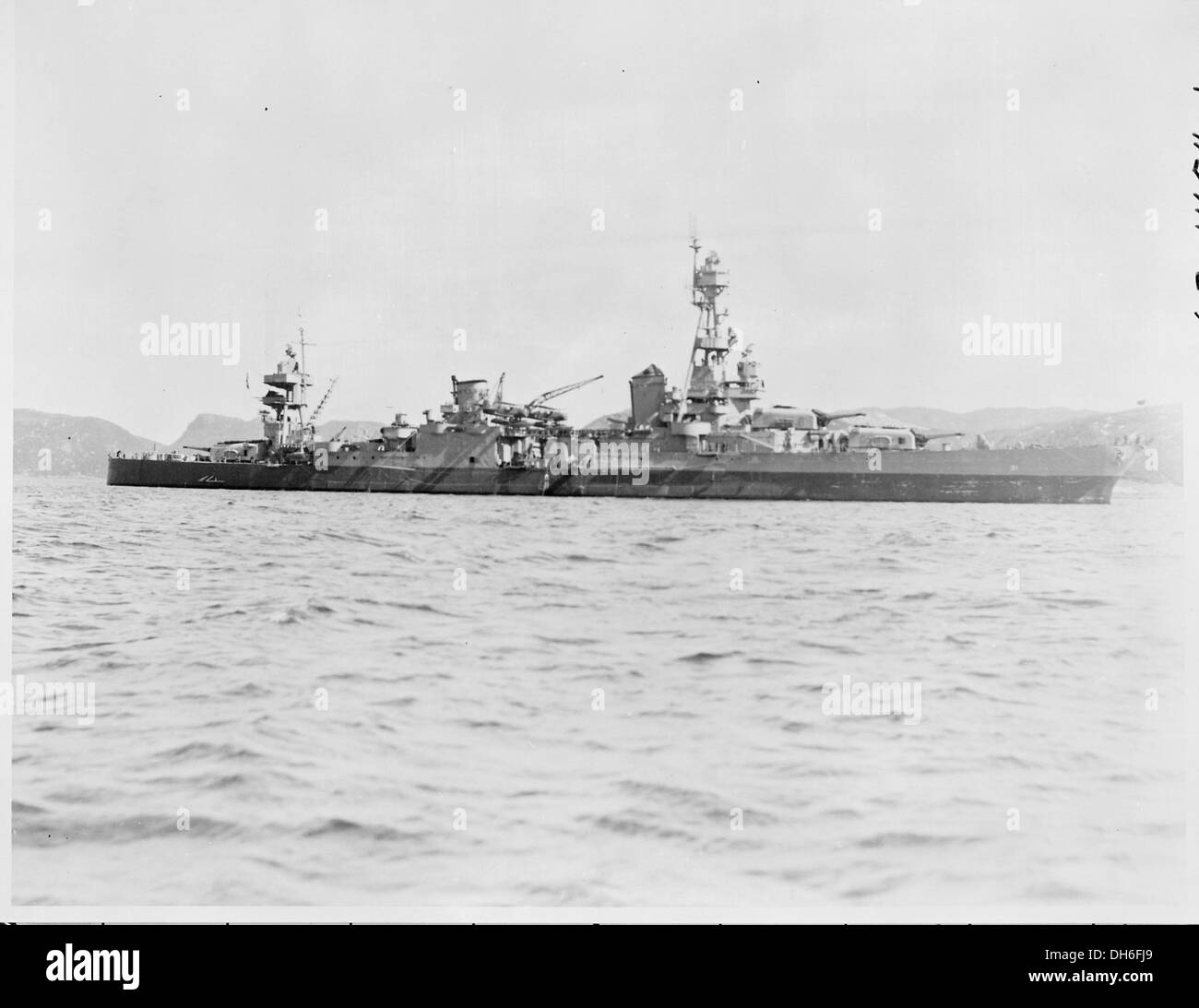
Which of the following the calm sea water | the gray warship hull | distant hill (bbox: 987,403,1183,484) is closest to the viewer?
the calm sea water

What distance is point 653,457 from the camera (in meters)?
35.2

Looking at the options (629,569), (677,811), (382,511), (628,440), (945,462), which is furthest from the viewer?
(628,440)

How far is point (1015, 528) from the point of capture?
17.6m

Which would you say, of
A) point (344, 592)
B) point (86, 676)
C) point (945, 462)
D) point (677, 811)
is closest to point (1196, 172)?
point (677, 811)

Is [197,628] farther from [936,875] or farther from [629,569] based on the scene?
[936,875]

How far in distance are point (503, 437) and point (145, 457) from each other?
16.9 metres

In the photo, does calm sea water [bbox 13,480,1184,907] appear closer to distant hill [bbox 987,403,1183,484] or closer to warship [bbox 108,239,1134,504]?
distant hill [bbox 987,403,1183,484]

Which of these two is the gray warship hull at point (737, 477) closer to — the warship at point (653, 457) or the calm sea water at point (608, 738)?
the warship at point (653, 457)

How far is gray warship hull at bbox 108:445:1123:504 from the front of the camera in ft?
98.2

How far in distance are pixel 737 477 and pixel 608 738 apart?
27.9 metres

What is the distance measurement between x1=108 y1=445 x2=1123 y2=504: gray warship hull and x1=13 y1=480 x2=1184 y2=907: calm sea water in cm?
2170

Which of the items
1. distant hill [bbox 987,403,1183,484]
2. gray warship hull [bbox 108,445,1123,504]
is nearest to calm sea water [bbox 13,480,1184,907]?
distant hill [bbox 987,403,1183,484]

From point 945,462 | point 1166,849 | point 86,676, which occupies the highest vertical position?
point 945,462

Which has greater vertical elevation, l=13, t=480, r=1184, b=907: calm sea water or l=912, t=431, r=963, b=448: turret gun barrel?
l=912, t=431, r=963, b=448: turret gun barrel
